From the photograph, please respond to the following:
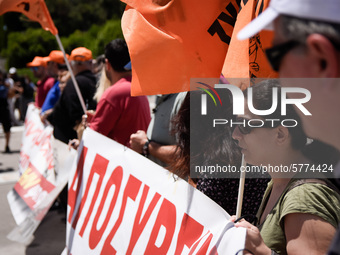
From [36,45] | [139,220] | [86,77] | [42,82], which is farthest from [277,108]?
[36,45]

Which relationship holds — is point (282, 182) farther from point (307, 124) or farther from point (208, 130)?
point (307, 124)

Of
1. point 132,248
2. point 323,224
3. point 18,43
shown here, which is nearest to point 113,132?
point 132,248

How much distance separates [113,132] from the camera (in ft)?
13.9

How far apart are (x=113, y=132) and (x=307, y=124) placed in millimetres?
3197

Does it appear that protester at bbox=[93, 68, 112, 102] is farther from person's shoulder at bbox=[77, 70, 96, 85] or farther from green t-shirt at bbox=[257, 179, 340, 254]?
green t-shirt at bbox=[257, 179, 340, 254]

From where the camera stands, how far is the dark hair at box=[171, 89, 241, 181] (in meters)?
2.44

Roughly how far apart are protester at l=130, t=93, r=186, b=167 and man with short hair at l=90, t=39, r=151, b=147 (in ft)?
1.83

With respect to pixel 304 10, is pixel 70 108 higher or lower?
lower

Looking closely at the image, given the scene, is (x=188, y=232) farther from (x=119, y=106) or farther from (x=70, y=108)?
(x=70, y=108)

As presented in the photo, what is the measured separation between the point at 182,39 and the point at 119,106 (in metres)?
1.61

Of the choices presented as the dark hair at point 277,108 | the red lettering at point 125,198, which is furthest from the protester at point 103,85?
the dark hair at point 277,108

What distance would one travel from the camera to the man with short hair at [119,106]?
406 centimetres

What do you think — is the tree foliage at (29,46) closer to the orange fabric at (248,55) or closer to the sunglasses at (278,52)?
the orange fabric at (248,55)

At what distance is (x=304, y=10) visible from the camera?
966 mm
